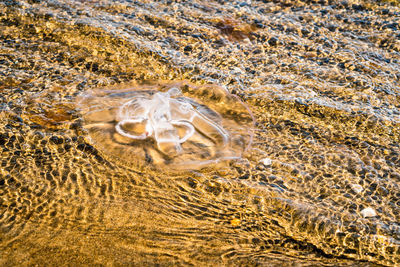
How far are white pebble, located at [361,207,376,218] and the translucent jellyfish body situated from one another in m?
0.96

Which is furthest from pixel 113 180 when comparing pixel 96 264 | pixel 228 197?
pixel 228 197

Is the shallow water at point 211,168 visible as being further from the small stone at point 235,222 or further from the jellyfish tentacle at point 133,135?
the jellyfish tentacle at point 133,135

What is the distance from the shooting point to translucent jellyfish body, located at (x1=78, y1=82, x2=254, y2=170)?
2561 mm

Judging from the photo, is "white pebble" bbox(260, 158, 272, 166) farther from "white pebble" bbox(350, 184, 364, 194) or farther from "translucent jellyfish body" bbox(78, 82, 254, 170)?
"white pebble" bbox(350, 184, 364, 194)

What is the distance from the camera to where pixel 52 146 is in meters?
2.53

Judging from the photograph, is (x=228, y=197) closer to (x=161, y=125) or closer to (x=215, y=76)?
(x=161, y=125)

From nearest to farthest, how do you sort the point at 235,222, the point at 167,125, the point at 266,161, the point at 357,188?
the point at 235,222 → the point at 357,188 → the point at 266,161 → the point at 167,125

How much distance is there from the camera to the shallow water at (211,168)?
6.63 ft

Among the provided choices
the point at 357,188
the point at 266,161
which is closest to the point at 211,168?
the point at 266,161

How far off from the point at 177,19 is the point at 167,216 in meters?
2.90

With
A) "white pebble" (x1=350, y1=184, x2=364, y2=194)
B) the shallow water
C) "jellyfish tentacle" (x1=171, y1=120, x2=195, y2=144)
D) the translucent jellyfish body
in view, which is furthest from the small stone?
"white pebble" (x1=350, y1=184, x2=364, y2=194)

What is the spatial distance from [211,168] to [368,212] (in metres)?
1.13

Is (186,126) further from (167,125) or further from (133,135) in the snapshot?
(133,135)

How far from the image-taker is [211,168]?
8.24 feet
